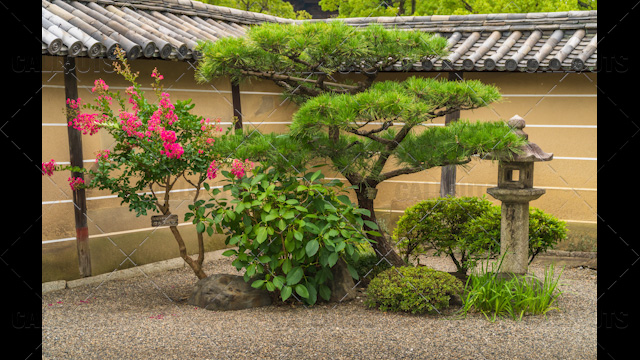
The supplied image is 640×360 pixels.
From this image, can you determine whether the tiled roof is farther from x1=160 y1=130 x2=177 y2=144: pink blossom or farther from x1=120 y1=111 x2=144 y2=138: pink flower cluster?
x1=160 y1=130 x2=177 y2=144: pink blossom

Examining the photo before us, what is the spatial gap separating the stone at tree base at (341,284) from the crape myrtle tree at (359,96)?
0.45 metres

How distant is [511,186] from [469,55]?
2.86m

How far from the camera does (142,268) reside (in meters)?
7.19

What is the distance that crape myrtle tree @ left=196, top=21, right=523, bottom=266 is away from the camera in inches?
185

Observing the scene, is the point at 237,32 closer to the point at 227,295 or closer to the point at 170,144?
the point at 170,144

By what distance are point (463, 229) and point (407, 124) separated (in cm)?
191

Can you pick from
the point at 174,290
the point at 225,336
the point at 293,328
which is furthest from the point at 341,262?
the point at 174,290

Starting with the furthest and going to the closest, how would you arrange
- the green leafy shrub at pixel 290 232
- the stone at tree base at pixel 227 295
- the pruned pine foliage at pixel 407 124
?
the stone at tree base at pixel 227 295
the green leafy shrub at pixel 290 232
the pruned pine foliage at pixel 407 124

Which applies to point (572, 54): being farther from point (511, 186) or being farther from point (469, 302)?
point (469, 302)

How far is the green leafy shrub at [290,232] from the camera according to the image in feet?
16.7

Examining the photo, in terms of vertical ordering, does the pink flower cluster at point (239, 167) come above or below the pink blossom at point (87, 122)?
below

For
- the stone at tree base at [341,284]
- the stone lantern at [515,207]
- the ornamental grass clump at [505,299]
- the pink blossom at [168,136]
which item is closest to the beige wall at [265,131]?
the pink blossom at [168,136]

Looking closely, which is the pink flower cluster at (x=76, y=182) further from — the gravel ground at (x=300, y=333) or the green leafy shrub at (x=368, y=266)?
the green leafy shrub at (x=368, y=266)

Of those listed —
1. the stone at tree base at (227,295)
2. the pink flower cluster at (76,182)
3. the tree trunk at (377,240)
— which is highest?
the pink flower cluster at (76,182)
